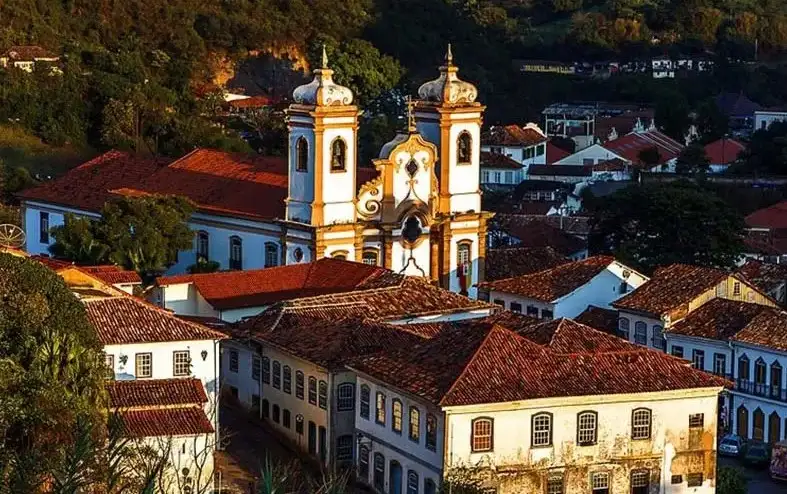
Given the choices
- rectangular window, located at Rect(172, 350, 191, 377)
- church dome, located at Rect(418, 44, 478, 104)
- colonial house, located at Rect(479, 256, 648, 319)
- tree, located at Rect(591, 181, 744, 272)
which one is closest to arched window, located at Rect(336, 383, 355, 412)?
rectangular window, located at Rect(172, 350, 191, 377)

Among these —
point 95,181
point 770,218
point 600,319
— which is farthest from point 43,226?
point 770,218

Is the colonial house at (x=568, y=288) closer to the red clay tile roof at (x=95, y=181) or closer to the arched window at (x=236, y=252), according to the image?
the arched window at (x=236, y=252)

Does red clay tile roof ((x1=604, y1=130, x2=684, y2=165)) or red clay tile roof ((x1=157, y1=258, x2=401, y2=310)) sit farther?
red clay tile roof ((x1=604, y1=130, x2=684, y2=165))

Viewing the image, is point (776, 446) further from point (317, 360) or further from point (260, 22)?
point (260, 22)

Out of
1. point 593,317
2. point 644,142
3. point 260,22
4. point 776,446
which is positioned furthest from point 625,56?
point 776,446

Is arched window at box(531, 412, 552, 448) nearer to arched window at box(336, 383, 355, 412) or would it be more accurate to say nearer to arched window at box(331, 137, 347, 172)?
arched window at box(336, 383, 355, 412)

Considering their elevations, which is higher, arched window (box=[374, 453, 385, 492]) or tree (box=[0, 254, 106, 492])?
tree (box=[0, 254, 106, 492])
